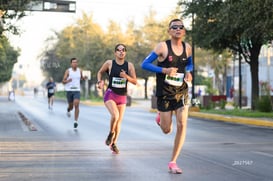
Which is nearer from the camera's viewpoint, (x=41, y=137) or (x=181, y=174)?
(x=181, y=174)

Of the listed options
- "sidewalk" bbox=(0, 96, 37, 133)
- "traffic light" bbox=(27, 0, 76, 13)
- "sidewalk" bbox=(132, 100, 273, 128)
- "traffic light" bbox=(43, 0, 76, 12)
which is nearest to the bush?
"sidewalk" bbox=(132, 100, 273, 128)

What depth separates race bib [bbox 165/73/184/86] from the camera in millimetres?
7266

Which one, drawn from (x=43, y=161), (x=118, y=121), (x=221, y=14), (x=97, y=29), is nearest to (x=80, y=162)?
(x=43, y=161)

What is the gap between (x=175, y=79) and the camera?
730 cm

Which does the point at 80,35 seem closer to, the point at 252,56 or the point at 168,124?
the point at 252,56

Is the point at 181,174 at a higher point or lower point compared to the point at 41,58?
lower

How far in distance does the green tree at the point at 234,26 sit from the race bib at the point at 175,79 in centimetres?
1153

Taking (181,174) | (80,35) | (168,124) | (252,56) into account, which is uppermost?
(80,35)

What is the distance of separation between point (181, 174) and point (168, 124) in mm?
693

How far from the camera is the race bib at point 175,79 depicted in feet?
23.8

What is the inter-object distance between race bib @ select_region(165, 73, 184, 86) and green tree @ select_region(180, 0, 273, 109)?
11.5 metres

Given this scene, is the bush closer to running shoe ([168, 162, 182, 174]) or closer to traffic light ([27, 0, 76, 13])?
traffic light ([27, 0, 76, 13])

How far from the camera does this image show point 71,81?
14859 millimetres

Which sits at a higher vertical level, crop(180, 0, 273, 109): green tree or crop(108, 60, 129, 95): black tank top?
crop(180, 0, 273, 109): green tree
